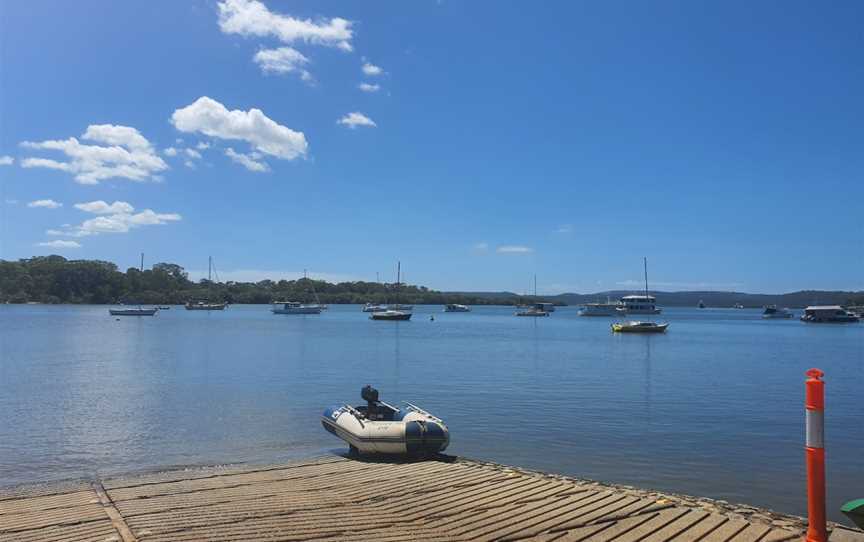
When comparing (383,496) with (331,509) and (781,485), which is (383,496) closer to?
(331,509)

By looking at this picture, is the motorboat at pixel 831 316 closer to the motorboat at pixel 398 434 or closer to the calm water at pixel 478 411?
the calm water at pixel 478 411

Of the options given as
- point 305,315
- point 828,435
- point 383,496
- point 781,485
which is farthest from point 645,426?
point 305,315

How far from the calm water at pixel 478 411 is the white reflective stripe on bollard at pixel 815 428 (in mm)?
8273

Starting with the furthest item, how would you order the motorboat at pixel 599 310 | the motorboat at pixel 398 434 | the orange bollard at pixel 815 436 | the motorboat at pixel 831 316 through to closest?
1. the motorboat at pixel 599 310
2. the motorboat at pixel 831 316
3. the motorboat at pixel 398 434
4. the orange bollard at pixel 815 436

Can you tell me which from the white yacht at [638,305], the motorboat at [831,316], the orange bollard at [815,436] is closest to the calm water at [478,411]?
the orange bollard at [815,436]

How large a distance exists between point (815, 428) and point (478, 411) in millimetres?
19940

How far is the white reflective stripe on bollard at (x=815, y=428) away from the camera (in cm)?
550

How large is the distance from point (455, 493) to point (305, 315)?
163 metres

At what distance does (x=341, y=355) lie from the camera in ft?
175

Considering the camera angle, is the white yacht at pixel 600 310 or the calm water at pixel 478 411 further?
the white yacht at pixel 600 310

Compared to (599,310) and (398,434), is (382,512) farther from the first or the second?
(599,310)

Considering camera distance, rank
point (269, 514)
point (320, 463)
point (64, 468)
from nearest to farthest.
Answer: point (269, 514), point (320, 463), point (64, 468)

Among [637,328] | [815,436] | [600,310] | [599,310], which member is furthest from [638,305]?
[815,436]

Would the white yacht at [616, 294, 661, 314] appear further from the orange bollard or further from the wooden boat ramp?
the orange bollard
